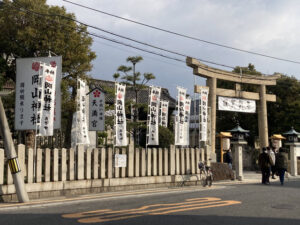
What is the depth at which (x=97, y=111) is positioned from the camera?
15219mm

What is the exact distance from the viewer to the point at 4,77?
1855 cm

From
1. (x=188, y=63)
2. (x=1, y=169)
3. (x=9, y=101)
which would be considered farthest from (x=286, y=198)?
(x=9, y=101)

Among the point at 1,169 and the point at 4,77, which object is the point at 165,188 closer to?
the point at 1,169

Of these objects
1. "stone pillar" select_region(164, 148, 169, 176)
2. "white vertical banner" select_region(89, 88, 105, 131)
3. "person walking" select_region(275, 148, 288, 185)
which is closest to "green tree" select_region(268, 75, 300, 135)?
"person walking" select_region(275, 148, 288, 185)

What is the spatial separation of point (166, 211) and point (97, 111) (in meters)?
7.68

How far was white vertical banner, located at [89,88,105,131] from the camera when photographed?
15.1 m

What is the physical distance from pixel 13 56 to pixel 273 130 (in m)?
25.9

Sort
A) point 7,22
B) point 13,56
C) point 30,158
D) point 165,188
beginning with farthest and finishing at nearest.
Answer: point 13,56, point 7,22, point 165,188, point 30,158

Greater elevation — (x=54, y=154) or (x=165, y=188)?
(x=54, y=154)

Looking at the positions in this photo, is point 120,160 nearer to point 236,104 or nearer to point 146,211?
point 146,211

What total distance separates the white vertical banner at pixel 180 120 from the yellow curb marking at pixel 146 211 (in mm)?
6112

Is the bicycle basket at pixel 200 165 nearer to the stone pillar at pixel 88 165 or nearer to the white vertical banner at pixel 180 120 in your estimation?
the white vertical banner at pixel 180 120

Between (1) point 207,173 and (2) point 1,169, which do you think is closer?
(2) point 1,169

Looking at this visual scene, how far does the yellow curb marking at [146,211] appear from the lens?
762cm
